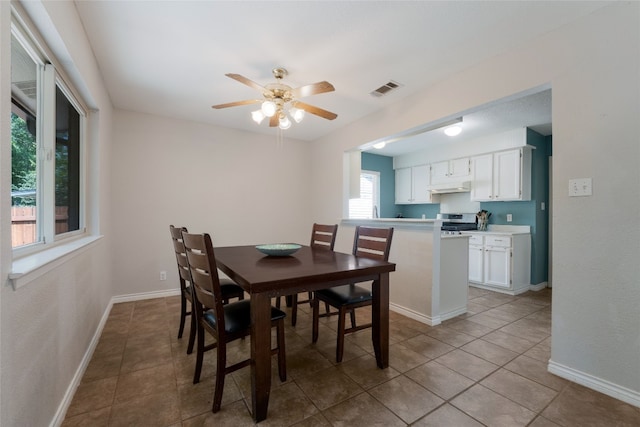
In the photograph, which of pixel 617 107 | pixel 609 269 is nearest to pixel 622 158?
pixel 617 107

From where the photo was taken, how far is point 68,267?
1596 mm

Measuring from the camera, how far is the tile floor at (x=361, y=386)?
56.9 inches

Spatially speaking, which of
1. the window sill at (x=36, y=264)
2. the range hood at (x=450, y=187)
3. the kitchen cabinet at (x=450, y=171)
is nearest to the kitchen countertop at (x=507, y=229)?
the range hood at (x=450, y=187)

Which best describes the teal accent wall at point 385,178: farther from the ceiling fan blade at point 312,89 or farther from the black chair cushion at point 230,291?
the black chair cushion at point 230,291

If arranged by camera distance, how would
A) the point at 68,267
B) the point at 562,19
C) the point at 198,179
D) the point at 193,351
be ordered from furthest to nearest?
the point at 198,179
the point at 193,351
the point at 562,19
the point at 68,267

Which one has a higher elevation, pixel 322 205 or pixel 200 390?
pixel 322 205

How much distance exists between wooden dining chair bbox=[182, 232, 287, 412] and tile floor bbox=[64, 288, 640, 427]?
0.54 feet

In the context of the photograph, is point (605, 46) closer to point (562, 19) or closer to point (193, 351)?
point (562, 19)

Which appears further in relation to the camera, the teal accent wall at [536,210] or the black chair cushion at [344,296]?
the teal accent wall at [536,210]

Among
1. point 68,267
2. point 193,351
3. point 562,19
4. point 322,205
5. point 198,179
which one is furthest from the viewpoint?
point 322,205

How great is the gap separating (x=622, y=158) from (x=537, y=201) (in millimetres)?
2837

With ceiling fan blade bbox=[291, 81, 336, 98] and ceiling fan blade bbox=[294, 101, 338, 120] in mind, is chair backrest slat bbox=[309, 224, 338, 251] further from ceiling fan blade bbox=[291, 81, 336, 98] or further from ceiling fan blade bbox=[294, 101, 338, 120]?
ceiling fan blade bbox=[291, 81, 336, 98]

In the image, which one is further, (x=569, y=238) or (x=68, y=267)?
(x=569, y=238)

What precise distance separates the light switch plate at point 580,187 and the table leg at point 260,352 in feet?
6.79
